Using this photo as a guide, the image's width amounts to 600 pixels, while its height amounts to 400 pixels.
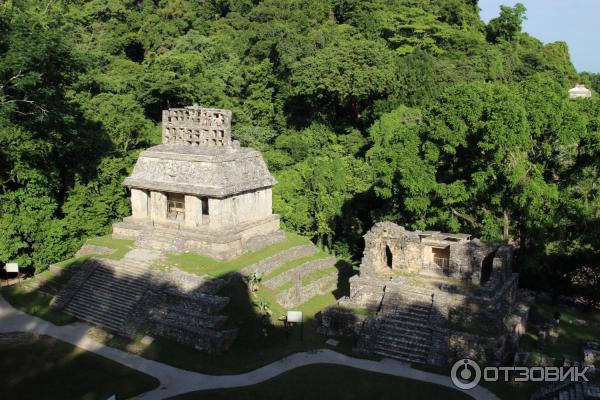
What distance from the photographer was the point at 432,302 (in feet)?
77.8

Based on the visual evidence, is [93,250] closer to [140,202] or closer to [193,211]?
[140,202]

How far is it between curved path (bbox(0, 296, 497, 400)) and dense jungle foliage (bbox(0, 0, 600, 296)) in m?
8.53

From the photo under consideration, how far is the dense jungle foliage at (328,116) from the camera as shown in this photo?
91.3ft

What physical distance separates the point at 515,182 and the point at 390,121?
14683mm

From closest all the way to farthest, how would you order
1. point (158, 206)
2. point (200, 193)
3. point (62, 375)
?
point (62, 375), point (200, 193), point (158, 206)

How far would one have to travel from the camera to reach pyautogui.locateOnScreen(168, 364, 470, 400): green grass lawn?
19156 mm

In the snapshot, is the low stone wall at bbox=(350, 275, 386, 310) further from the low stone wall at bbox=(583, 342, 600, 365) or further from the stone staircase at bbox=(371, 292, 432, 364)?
the low stone wall at bbox=(583, 342, 600, 365)

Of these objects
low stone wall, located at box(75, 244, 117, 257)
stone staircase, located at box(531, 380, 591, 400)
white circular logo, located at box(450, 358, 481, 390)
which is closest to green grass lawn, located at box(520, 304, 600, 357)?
white circular logo, located at box(450, 358, 481, 390)

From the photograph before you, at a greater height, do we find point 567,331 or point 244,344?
point 244,344

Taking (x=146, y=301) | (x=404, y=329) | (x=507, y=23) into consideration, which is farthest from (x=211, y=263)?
(x=507, y=23)

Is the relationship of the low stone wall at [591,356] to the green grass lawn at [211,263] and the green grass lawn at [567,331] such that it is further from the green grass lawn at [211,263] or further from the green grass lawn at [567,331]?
the green grass lawn at [211,263]

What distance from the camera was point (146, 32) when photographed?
199 feet

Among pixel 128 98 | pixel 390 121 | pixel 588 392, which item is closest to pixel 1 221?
pixel 128 98

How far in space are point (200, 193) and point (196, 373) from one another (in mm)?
9560
